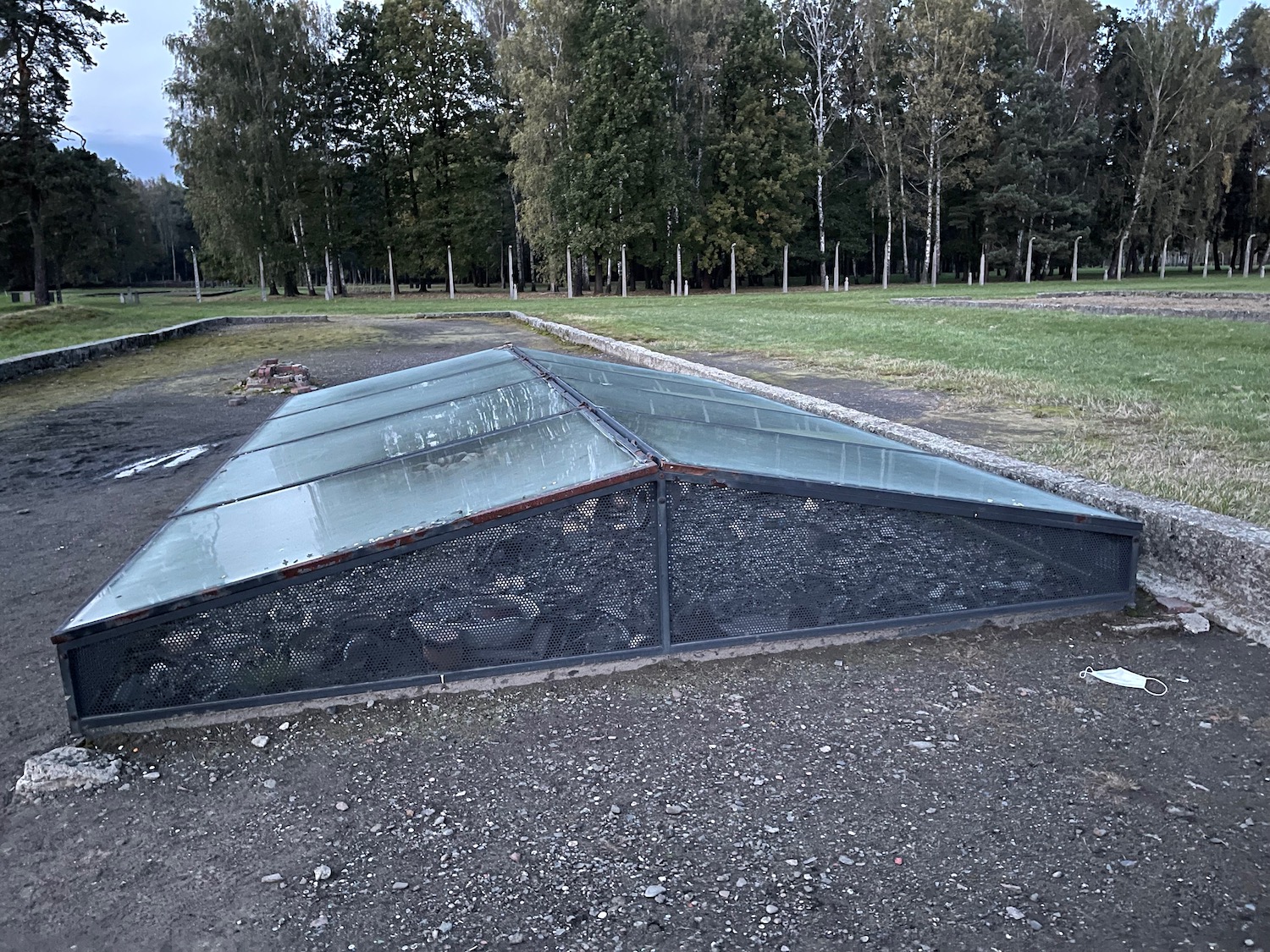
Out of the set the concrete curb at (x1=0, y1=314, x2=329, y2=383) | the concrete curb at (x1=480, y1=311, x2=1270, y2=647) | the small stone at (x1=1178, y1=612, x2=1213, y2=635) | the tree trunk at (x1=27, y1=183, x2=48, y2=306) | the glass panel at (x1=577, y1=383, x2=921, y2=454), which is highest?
the tree trunk at (x1=27, y1=183, x2=48, y2=306)

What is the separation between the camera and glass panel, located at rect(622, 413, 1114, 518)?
11.1 ft

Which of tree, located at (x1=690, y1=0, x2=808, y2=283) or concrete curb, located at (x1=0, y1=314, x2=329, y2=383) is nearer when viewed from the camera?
concrete curb, located at (x1=0, y1=314, x2=329, y2=383)

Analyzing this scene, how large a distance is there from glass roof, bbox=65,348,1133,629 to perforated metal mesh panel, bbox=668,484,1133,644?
0.39ft

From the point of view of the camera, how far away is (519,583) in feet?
10.2

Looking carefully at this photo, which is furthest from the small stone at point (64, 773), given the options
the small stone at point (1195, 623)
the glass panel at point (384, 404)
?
the small stone at point (1195, 623)

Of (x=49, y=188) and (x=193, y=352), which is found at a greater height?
(x=49, y=188)

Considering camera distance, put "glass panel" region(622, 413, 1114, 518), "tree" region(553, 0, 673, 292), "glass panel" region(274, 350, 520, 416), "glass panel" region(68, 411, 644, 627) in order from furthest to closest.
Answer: "tree" region(553, 0, 673, 292), "glass panel" region(274, 350, 520, 416), "glass panel" region(622, 413, 1114, 518), "glass panel" region(68, 411, 644, 627)

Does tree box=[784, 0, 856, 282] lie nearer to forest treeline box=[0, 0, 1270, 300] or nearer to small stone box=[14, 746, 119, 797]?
forest treeline box=[0, 0, 1270, 300]

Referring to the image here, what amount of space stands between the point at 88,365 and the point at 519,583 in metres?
14.6

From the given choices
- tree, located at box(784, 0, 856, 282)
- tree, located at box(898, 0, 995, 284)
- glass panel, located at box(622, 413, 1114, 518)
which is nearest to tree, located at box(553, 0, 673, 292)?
tree, located at box(784, 0, 856, 282)

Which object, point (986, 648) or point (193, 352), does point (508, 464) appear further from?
point (193, 352)

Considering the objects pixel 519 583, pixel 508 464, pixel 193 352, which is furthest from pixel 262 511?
pixel 193 352

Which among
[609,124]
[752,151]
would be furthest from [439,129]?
[752,151]

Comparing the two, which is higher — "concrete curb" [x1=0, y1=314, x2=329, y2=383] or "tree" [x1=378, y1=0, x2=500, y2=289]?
"tree" [x1=378, y1=0, x2=500, y2=289]
